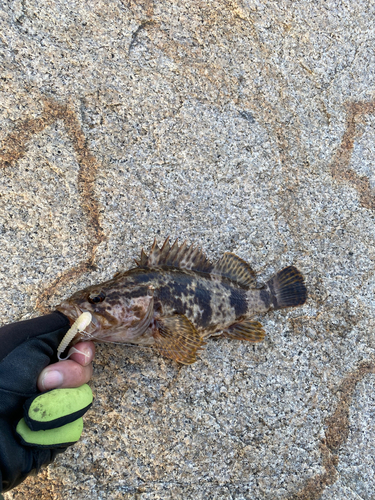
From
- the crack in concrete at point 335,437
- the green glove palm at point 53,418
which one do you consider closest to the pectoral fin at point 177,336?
the green glove palm at point 53,418

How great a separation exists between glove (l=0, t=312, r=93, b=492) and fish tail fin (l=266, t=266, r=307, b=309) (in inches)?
76.0

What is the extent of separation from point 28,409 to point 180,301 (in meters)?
1.33

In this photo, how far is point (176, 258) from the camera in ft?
10.9

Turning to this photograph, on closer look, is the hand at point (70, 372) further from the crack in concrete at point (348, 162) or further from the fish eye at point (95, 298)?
the crack in concrete at point (348, 162)

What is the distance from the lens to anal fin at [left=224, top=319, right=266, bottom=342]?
346cm

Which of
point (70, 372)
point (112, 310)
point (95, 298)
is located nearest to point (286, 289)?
point (112, 310)

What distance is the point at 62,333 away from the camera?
2.83 meters

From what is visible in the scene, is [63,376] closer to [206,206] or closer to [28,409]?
[28,409]

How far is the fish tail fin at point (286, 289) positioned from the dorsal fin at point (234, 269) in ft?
0.66

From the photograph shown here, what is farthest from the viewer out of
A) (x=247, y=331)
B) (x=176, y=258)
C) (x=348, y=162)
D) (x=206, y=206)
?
(x=348, y=162)

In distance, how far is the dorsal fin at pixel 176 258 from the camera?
10.6ft

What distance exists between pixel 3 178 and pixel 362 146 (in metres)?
3.86

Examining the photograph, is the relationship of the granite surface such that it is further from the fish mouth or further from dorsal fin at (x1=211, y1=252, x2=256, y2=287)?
the fish mouth

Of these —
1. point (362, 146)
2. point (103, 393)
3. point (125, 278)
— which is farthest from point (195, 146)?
point (103, 393)
